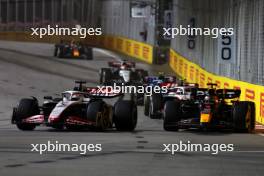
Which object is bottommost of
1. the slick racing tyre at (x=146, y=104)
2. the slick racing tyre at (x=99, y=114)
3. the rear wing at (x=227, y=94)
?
the slick racing tyre at (x=146, y=104)

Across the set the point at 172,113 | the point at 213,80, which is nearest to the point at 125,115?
the point at 172,113

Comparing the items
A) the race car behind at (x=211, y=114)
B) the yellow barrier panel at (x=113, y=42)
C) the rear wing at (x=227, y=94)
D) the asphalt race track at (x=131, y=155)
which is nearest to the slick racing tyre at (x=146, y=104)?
the asphalt race track at (x=131, y=155)

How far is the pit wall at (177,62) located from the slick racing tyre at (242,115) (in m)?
3.35

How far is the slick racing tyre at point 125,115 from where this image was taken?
18922mm

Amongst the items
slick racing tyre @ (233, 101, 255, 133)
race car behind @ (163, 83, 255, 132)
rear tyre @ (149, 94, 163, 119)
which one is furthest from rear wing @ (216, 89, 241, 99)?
rear tyre @ (149, 94, 163, 119)

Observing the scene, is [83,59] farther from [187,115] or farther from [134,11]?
[187,115]

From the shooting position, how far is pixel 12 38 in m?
77.3

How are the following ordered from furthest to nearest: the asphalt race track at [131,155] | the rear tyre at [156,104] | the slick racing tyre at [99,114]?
the rear tyre at [156,104]
the slick racing tyre at [99,114]
the asphalt race track at [131,155]

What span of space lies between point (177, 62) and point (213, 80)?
16519 millimetres

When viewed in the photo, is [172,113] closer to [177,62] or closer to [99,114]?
[99,114]

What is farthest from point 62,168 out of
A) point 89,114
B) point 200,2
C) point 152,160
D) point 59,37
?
point 59,37

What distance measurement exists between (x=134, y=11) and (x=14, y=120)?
42.9 meters

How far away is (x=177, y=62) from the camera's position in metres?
48.6

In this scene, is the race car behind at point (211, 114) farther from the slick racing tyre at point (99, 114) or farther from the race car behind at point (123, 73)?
the race car behind at point (123, 73)
